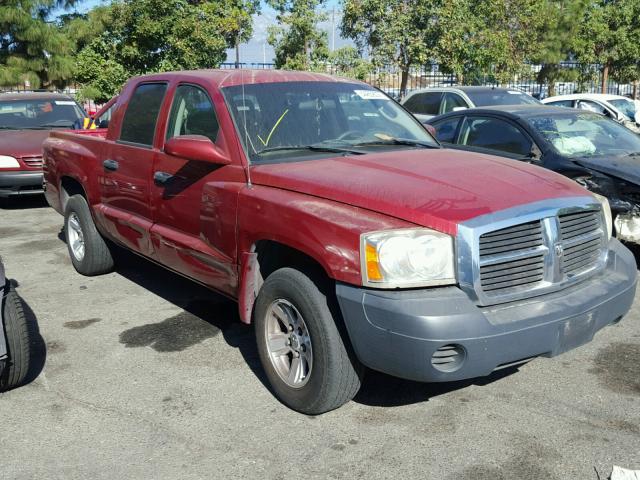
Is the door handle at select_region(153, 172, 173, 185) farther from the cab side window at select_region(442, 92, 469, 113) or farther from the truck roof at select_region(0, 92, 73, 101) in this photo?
the cab side window at select_region(442, 92, 469, 113)

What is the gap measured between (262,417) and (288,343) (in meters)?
0.42

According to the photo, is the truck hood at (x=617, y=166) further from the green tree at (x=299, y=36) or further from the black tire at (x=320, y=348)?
the green tree at (x=299, y=36)

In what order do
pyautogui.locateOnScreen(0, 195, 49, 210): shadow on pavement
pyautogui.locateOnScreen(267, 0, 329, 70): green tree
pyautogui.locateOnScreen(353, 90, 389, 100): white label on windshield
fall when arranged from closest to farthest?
pyautogui.locateOnScreen(353, 90, 389, 100): white label on windshield
pyautogui.locateOnScreen(0, 195, 49, 210): shadow on pavement
pyautogui.locateOnScreen(267, 0, 329, 70): green tree

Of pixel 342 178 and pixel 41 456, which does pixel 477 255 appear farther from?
pixel 41 456

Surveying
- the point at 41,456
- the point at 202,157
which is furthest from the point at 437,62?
the point at 41,456

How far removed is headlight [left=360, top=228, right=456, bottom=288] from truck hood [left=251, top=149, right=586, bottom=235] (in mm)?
77

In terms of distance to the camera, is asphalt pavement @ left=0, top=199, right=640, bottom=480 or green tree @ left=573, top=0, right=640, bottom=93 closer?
asphalt pavement @ left=0, top=199, right=640, bottom=480

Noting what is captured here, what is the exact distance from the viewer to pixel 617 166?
669 centimetres

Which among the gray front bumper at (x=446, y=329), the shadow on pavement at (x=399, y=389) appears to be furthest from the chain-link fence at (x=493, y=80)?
the gray front bumper at (x=446, y=329)

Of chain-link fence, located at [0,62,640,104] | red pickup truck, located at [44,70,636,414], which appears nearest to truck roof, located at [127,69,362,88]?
red pickup truck, located at [44,70,636,414]

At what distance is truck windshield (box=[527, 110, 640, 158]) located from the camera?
7191 mm

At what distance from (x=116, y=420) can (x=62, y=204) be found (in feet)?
11.6

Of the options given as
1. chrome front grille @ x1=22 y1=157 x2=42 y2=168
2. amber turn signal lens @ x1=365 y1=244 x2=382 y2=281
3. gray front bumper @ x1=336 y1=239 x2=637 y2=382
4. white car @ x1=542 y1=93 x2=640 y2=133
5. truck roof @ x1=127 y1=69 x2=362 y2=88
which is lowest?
gray front bumper @ x1=336 y1=239 x2=637 y2=382

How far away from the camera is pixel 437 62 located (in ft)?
65.9
